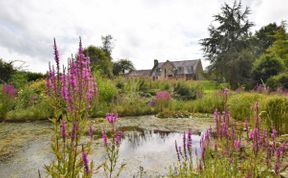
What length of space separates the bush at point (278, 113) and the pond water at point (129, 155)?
1766 mm

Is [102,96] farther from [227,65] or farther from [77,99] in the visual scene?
[227,65]

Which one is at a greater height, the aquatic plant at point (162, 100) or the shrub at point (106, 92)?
the shrub at point (106, 92)

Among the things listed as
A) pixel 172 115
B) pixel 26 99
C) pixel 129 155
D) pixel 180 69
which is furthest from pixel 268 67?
pixel 180 69

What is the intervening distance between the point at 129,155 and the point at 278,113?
366 cm

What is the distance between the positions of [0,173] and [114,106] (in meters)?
6.40

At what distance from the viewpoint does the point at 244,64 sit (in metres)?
24.4

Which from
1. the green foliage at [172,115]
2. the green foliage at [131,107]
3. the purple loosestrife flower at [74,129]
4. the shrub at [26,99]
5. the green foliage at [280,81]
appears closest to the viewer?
the purple loosestrife flower at [74,129]

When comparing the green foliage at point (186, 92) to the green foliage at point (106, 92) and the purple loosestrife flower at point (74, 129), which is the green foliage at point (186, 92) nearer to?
the green foliage at point (106, 92)

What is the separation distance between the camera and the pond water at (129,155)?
360cm

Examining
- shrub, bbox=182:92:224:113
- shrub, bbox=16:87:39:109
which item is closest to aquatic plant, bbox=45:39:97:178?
shrub, bbox=16:87:39:109

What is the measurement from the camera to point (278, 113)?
18.4 ft

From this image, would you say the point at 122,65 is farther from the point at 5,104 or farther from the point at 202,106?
the point at 5,104

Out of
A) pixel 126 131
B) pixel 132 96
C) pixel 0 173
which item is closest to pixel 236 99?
pixel 126 131

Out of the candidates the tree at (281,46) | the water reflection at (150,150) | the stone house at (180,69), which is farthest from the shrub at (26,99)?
the stone house at (180,69)
